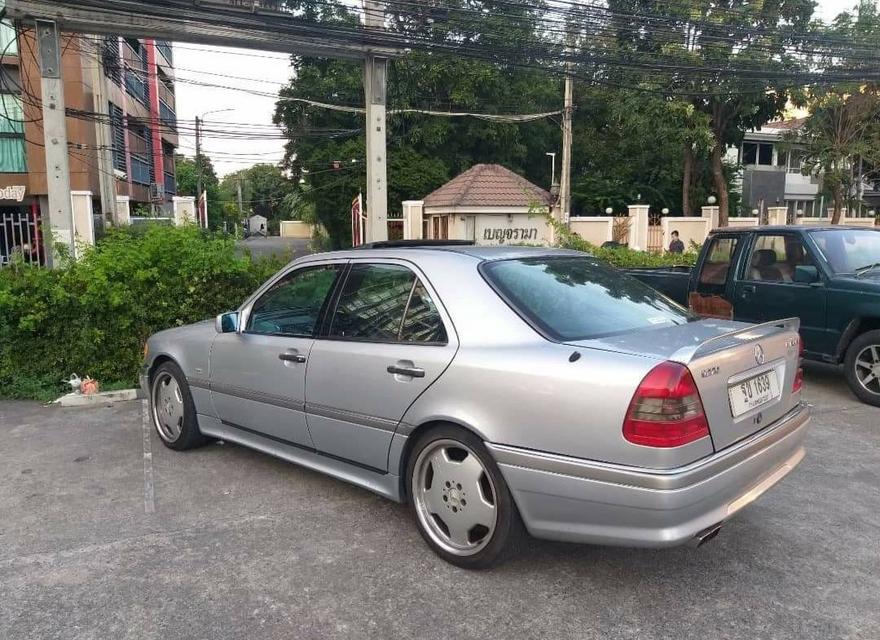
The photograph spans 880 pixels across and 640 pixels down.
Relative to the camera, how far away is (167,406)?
5477mm

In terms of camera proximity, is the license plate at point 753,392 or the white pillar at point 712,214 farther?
the white pillar at point 712,214

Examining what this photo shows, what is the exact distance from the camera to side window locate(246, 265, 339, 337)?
438 centimetres

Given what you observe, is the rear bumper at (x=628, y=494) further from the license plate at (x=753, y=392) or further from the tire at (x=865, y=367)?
the tire at (x=865, y=367)

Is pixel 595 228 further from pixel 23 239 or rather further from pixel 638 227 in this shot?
pixel 23 239

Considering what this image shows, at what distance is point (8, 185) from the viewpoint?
2462cm

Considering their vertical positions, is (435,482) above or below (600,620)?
above

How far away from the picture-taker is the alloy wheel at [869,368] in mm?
6547

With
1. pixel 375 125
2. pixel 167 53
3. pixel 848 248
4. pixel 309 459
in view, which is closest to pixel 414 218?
pixel 375 125

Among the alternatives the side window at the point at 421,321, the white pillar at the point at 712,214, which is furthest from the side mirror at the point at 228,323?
the white pillar at the point at 712,214

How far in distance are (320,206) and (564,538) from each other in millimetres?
32721

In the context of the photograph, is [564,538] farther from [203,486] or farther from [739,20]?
[739,20]

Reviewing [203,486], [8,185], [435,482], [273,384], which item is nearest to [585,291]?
[435,482]

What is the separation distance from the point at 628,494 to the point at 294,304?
8.43 ft

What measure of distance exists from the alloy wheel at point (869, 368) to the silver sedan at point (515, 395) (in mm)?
3314
